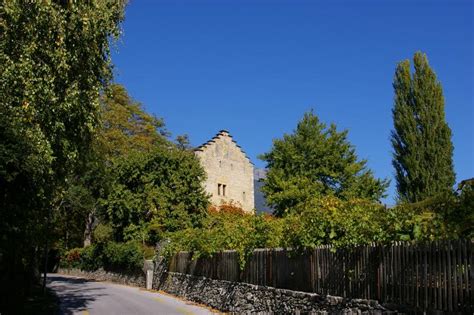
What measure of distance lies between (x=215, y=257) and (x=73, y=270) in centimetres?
2746

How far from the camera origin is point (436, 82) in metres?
37.9

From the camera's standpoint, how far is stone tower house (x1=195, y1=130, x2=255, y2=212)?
52.5m

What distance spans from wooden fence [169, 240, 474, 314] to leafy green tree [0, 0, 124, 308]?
723 centimetres

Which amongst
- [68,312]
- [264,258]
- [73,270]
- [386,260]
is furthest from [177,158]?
[386,260]

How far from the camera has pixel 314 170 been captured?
36.7 m

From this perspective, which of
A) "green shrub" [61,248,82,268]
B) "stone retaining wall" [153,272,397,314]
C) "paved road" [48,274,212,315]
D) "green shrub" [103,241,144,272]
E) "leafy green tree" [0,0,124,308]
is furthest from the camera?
"green shrub" [61,248,82,268]

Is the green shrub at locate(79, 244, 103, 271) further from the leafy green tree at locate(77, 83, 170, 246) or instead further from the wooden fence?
the wooden fence

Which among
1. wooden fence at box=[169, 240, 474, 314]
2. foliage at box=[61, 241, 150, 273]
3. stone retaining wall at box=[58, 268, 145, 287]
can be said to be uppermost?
wooden fence at box=[169, 240, 474, 314]

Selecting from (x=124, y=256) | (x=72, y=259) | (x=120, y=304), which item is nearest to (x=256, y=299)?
(x=120, y=304)

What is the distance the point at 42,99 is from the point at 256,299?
29.9 ft

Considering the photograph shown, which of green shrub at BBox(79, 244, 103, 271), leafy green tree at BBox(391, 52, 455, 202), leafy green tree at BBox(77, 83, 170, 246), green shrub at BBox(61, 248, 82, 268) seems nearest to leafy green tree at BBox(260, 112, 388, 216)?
leafy green tree at BBox(391, 52, 455, 202)

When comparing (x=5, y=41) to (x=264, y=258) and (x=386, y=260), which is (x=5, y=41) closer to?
(x=264, y=258)

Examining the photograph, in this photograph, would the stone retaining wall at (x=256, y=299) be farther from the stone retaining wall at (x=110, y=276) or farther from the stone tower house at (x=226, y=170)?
the stone tower house at (x=226, y=170)

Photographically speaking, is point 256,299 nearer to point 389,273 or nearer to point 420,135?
point 389,273
